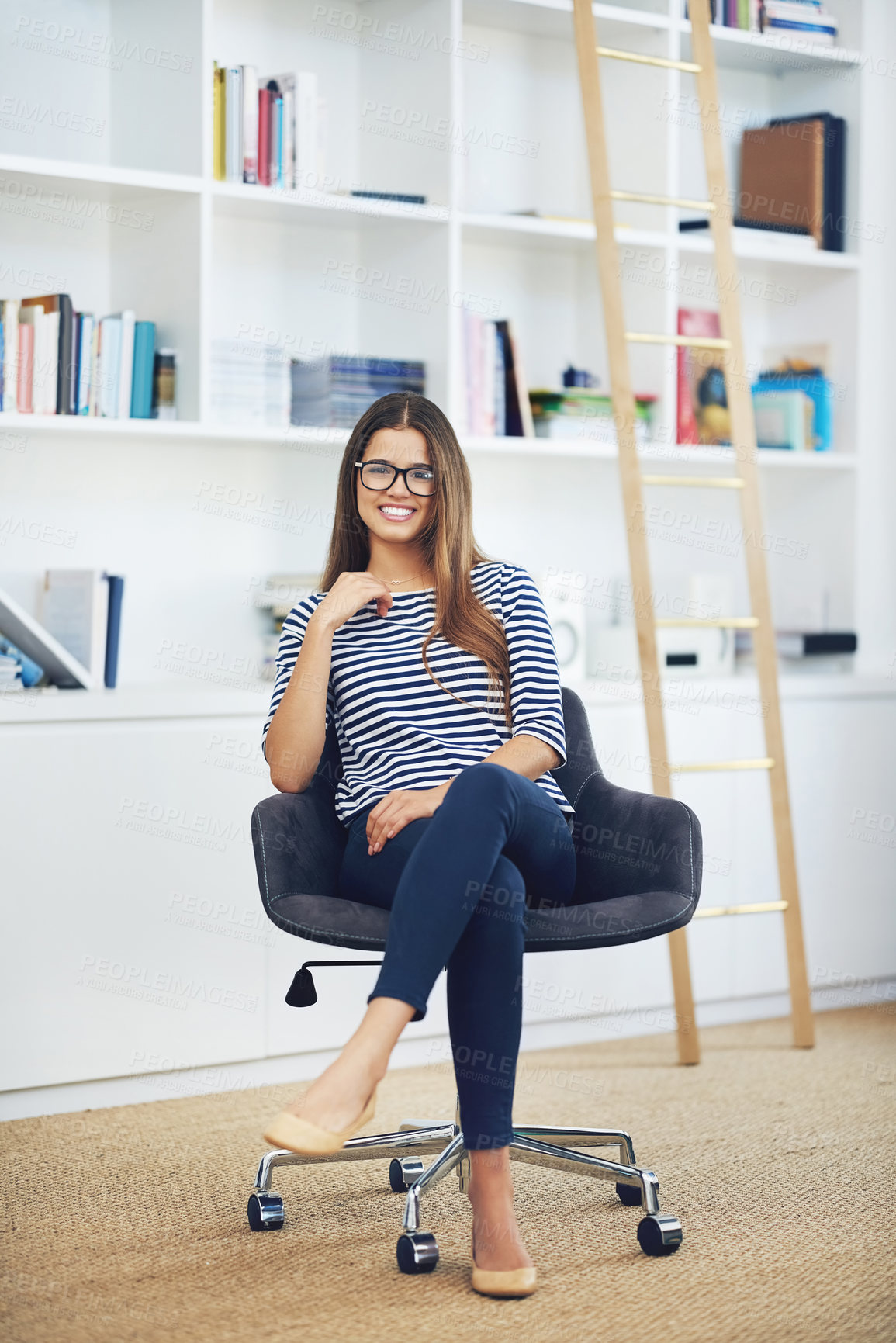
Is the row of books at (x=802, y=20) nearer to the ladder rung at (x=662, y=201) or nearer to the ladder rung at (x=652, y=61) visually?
the ladder rung at (x=652, y=61)

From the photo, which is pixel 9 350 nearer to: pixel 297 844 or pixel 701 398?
pixel 297 844

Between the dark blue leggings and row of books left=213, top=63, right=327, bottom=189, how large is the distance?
160cm

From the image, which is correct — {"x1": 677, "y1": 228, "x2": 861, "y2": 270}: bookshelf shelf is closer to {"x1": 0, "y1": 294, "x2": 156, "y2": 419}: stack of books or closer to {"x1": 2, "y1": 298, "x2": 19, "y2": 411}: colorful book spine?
{"x1": 0, "y1": 294, "x2": 156, "y2": 419}: stack of books

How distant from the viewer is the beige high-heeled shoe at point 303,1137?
6.01ft

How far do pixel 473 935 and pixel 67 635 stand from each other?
136 cm

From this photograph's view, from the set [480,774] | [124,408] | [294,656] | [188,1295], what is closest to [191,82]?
[124,408]

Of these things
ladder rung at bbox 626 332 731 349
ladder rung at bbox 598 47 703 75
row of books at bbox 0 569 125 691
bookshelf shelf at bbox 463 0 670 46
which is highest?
bookshelf shelf at bbox 463 0 670 46

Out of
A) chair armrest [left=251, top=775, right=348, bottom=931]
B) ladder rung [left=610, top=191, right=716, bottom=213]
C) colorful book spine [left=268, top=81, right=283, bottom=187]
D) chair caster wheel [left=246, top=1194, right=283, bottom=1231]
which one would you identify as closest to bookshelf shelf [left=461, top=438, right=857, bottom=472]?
ladder rung [left=610, top=191, right=716, bottom=213]

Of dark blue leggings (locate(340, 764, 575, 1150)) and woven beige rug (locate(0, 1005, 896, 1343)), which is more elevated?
dark blue leggings (locate(340, 764, 575, 1150))

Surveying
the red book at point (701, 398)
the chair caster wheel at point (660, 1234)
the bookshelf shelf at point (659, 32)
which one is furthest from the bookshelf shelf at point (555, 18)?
the chair caster wheel at point (660, 1234)

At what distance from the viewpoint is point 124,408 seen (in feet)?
9.96

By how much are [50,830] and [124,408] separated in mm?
843

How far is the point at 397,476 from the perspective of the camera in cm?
241

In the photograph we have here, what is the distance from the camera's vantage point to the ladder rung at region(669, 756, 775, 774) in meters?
3.31
